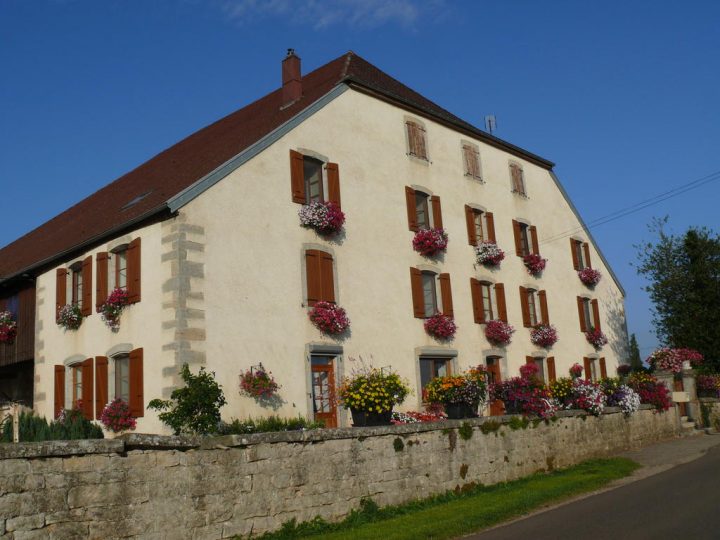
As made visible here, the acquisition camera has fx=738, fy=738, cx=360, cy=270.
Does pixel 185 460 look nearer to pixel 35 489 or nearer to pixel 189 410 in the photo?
pixel 35 489

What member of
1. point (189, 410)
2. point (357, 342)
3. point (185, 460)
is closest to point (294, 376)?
point (357, 342)

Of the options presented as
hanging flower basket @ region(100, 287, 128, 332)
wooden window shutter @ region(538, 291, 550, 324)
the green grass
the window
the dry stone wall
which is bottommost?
the green grass

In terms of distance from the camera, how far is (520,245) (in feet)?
81.9

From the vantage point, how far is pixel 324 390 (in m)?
17.0

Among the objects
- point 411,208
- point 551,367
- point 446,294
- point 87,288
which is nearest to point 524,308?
point 551,367

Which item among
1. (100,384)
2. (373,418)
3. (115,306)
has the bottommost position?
(373,418)

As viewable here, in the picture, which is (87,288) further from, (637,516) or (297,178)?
(637,516)

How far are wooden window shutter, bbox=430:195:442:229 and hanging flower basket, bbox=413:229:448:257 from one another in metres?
0.80

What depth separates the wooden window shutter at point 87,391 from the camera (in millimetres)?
16328

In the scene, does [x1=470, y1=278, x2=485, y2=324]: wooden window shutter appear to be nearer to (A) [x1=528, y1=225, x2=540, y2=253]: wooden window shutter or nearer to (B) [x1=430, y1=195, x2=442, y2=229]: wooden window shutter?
(B) [x1=430, y1=195, x2=442, y2=229]: wooden window shutter

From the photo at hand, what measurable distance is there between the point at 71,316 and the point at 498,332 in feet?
39.0

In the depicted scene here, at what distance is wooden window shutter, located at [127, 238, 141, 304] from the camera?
15.6 meters

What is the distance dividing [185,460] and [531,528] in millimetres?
4715

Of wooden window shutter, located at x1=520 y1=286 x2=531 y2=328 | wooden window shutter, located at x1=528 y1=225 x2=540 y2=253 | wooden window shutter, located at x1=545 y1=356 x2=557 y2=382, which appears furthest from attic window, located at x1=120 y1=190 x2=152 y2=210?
wooden window shutter, located at x1=545 y1=356 x2=557 y2=382
